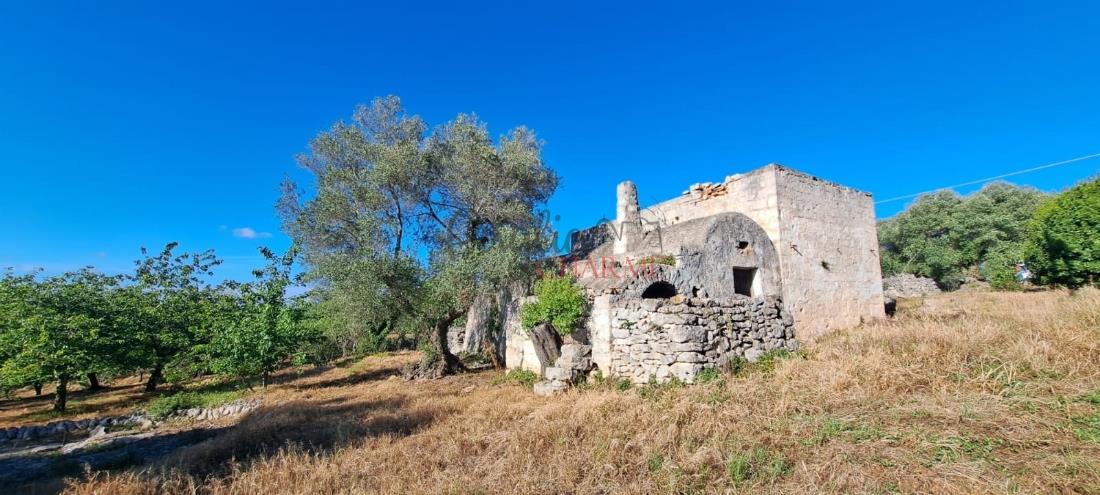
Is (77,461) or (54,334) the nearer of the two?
(77,461)

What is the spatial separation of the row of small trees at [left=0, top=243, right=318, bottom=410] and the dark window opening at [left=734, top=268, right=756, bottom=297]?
13.0m

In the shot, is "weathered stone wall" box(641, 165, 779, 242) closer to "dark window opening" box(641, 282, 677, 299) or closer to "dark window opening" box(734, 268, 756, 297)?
"dark window opening" box(734, 268, 756, 297)

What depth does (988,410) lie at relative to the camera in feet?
15.2

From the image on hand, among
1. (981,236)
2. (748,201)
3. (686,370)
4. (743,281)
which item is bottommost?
(686,370)

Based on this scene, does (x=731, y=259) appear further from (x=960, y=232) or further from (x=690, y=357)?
(x=960, y=232)

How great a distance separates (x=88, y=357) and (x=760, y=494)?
1480 cm

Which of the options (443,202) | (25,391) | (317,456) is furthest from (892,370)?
(25,391)

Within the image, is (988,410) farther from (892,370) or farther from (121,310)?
(121,310)

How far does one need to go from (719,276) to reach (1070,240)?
16.8 m

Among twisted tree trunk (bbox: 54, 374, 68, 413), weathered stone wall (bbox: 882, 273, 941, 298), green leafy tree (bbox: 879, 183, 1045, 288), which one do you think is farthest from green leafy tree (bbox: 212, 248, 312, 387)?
green leafy tree (bbox: 879, 183, 1045, 288)

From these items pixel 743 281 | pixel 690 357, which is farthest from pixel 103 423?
pixel 743 281

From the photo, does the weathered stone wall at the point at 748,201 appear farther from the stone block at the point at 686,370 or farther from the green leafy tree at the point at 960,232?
the green leafy tree at the point at 960,232

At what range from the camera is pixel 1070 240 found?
54.6 feet

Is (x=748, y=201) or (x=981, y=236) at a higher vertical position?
(x=748, y=201)
